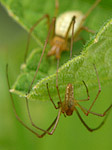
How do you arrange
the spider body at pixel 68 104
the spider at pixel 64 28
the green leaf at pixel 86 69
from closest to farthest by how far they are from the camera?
1. the green leaf at pixel 86 69
2. the spider body at pixel 68 104
3. the spider at pixel 64 28

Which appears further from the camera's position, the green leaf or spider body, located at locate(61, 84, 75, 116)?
spider body, located at locate(61, 84, 75, 116)

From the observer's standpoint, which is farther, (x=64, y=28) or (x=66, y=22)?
(x=64, y=28)

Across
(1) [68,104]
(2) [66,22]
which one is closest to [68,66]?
(1) [68,104]

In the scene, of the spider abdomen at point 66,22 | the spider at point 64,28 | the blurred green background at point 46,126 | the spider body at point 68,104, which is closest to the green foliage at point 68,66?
the spider body at point 68,104

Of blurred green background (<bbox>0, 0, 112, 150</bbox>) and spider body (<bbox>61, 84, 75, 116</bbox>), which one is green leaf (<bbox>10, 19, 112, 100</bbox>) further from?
blurred green background (<bbox>0, 0, 112, 150</bbox>)

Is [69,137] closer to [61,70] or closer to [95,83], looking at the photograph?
[95,83]

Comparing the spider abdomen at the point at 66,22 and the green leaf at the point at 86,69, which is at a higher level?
the spider abdomen at the point at 66,22

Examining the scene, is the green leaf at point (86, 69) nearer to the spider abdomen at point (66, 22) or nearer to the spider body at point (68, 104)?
the spider body at point (68, 104)

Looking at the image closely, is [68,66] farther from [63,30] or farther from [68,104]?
[63,30]

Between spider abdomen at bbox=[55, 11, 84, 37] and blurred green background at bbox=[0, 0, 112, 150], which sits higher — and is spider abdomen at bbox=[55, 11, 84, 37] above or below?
above

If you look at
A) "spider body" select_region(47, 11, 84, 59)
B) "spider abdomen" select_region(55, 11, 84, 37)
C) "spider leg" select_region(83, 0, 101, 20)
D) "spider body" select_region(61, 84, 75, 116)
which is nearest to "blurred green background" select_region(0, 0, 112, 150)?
"spider body" select_region(61, 84, 75, 116)
